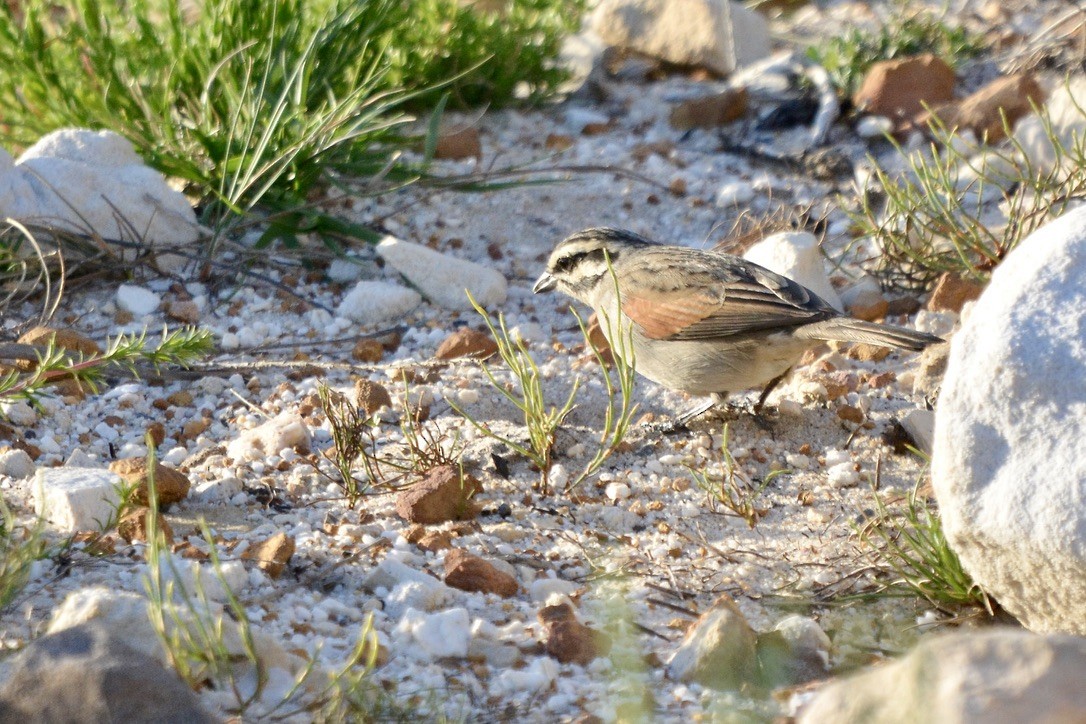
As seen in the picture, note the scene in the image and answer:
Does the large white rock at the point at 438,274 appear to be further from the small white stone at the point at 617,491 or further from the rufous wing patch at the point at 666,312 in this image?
the small white stone at the point at 617,491

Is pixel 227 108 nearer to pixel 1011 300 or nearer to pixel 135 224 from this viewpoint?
pixel 135 224

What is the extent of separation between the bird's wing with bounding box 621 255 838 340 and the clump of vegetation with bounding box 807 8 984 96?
2951 millimetres

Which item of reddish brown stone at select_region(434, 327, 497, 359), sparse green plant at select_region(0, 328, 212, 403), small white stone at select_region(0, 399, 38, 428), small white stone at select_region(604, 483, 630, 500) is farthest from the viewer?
reddish brown stone at select_region(434, 327, 497, 359)

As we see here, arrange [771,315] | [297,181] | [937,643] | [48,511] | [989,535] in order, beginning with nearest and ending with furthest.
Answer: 1. [937,643]
2. [989,535]
3. [48,511]
4. [771,315]
5. [297,181]

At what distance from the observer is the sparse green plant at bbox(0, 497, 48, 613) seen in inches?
126

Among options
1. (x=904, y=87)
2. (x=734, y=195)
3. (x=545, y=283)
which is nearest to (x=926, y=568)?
(x=545, y=283)

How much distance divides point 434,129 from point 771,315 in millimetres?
2355

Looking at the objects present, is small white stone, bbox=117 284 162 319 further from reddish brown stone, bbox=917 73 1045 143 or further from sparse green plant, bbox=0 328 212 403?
reddish brown stone, bbox=917 73 1045 143

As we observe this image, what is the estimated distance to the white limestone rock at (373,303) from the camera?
242 inches

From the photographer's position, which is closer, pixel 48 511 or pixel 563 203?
pixel 48 511

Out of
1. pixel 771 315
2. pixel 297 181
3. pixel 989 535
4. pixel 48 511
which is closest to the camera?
pixel 989 535

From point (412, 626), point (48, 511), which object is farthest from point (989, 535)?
point (48, 511)

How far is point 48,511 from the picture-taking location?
3.93 m

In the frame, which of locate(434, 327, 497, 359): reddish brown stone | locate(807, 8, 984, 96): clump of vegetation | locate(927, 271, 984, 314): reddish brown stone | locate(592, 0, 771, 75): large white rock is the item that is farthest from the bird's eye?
locate(592, 0, 771, 75): large white rock
